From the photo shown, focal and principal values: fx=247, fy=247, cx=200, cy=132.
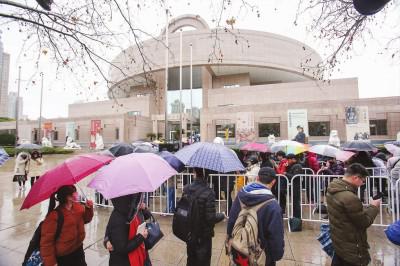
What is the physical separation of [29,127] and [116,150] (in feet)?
164

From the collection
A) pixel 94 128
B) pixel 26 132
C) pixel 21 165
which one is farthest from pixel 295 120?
pixel 26 132

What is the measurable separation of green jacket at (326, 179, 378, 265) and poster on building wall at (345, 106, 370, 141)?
27.2 metres

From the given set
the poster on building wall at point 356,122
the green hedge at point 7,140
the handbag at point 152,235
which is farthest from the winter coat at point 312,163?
the green hedge at point 7,140

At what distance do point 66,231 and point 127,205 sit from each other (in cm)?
83

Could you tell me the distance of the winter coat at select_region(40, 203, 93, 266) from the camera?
2404 mm

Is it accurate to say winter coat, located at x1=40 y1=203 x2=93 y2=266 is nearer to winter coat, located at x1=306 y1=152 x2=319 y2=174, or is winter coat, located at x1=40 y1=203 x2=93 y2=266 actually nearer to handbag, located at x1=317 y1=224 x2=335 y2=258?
handbag, located at x1=317 y1=224 x2=335 y2=258

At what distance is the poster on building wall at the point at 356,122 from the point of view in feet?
85.3

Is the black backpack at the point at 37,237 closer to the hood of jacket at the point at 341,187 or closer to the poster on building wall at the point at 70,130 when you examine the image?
the hood of jacket at the point at 341,187

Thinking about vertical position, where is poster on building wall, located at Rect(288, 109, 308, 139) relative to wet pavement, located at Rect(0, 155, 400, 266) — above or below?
above

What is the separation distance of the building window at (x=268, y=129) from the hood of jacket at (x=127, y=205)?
2918cm

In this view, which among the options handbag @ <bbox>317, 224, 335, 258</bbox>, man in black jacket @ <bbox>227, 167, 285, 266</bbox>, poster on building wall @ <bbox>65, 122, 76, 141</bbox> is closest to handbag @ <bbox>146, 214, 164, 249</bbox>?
man in black jacket @ <bbox>227, 167, 285, 266</bbox>

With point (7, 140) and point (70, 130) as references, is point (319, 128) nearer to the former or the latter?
point (70, 130)

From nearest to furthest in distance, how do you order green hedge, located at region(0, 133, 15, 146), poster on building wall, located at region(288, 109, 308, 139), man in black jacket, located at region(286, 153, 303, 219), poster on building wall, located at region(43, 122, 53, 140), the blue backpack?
the blue backpack → man in black jacket, located at region(286, 153, 303, 219) → poster on building wall, located at region(288, 109, 308, 139) → green hedge, located at region(0, 133, 15, 146) → poster on building wall, located at region(43, 122, 53, 140)

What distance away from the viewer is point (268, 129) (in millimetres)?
30297
